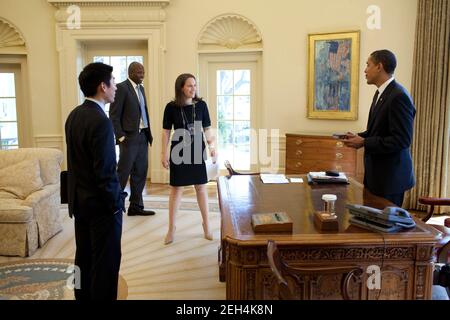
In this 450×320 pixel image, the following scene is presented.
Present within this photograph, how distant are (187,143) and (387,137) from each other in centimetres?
174

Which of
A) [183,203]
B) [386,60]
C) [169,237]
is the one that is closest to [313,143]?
[183,203]

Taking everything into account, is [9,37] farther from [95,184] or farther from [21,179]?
[95,184]

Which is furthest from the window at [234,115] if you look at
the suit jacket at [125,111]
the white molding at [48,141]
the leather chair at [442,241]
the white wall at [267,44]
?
the leather chair at [442,241]

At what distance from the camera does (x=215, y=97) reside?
6961mm

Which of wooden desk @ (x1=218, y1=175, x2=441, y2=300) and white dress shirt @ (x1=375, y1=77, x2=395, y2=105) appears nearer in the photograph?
wooden desk @ (x1=218, y1=175, x2=441, y2=300)

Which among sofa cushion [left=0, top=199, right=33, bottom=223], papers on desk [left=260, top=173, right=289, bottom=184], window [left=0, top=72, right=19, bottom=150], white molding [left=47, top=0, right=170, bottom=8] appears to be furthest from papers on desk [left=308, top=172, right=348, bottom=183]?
window [left=0, top=72, right=19, bottom=150]

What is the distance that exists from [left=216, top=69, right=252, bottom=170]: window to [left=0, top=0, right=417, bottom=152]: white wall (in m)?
0.40

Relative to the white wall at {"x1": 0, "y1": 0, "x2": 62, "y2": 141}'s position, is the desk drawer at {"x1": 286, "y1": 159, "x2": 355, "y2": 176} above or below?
below

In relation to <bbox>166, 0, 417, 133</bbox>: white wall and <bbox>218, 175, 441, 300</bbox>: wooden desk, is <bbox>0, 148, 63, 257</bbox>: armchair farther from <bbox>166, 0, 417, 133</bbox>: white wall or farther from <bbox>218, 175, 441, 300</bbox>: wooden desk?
<bbox>166, 0, 417, 133</bbox>: white wall

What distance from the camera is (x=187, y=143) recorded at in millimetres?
3857

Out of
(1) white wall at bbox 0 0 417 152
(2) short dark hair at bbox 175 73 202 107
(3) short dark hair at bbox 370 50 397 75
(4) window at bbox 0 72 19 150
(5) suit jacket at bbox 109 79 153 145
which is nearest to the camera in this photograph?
(3) short dark hair at bbox 370 50 397 75

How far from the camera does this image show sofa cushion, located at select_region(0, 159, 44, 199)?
416 cm

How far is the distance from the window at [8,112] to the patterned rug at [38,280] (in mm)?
3951
